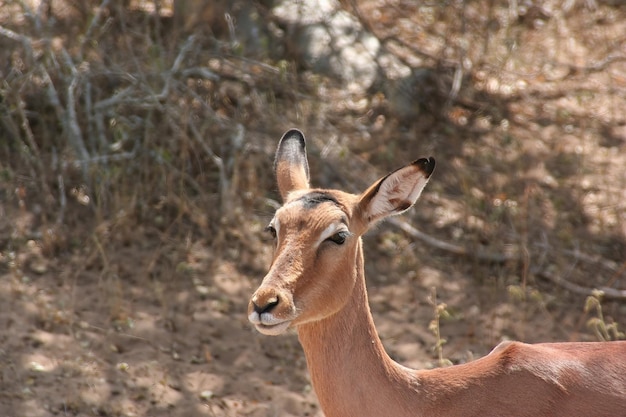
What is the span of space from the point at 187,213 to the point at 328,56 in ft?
8.36

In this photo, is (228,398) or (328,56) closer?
(228,398)

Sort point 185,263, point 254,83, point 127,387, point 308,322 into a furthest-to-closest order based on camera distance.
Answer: point 254,83 → point 185,263 → point 127,387 → point 308,322

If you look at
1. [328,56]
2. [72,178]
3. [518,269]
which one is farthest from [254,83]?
[518,269]

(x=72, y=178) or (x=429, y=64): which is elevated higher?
(x=429, y=64)

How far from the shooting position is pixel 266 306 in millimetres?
3695

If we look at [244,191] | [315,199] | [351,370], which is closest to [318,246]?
[315,199]

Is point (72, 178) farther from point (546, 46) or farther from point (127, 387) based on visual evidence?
point (546, 46)

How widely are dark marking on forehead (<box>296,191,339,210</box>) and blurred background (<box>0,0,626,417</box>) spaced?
1500 mm

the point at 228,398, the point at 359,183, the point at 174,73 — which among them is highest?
the point at 174,73

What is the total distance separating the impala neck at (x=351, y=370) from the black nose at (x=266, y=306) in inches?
14.4

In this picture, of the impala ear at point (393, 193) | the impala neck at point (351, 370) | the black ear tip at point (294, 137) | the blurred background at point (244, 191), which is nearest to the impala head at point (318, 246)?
the impala ear at point (393, 193)

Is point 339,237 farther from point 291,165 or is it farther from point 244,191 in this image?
point 244,191

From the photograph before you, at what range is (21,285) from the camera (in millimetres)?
6461

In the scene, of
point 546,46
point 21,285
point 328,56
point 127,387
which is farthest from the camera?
point 546,46
